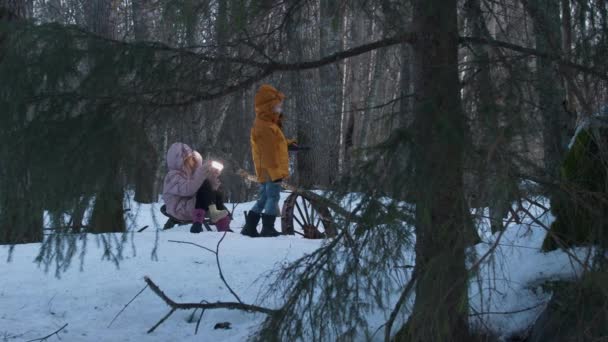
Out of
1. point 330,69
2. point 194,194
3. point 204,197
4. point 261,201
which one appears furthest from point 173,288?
point 204,197

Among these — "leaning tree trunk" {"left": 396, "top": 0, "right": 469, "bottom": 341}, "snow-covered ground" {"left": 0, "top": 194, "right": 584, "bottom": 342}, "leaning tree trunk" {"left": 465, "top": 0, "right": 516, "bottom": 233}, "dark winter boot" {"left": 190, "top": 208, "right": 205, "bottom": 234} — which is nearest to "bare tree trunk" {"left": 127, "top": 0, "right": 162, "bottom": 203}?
"snow-covered ground" {"left": 0, "top": 194, "right": 584, "bottom": 342}

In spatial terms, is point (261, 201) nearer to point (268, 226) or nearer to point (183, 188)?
point (268, 226)

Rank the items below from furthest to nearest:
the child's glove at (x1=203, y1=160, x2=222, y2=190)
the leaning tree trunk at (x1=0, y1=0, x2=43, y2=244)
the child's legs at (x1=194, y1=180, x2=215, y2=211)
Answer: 1. the child's legs at (x1=194, y1=180, x2=215, y2=211)
2. the child's glove at (x1=203, y1=160, x2=222, y2=190)
3. the leaning tree trunk at (x1=0, y1=0, x2=43, y2=244)

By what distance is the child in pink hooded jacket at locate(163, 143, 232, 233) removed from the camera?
796cm

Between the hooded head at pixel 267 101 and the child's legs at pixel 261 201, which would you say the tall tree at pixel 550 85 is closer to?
the hooded head at pixel 267 101

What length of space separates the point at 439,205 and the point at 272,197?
183 inches

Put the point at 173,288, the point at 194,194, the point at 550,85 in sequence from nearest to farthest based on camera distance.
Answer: the point at 550,85
the point at 173,288
the point at 194,194

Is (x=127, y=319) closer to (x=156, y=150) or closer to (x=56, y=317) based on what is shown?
(x=56, y=317)

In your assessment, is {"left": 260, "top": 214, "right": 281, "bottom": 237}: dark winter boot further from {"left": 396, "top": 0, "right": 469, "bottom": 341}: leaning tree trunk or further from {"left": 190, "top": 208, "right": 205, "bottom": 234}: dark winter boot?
{"left": 396, "top": 0, "right": 469, "bottom": 341}: leaning tree trunk

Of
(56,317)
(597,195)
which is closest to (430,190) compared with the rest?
(597,195)

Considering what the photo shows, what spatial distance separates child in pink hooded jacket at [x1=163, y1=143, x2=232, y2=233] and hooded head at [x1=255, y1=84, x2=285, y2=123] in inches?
62.2

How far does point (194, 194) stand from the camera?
8148 millimetres

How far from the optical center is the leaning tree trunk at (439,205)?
246 centimetres

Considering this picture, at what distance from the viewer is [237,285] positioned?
512 centimetres
